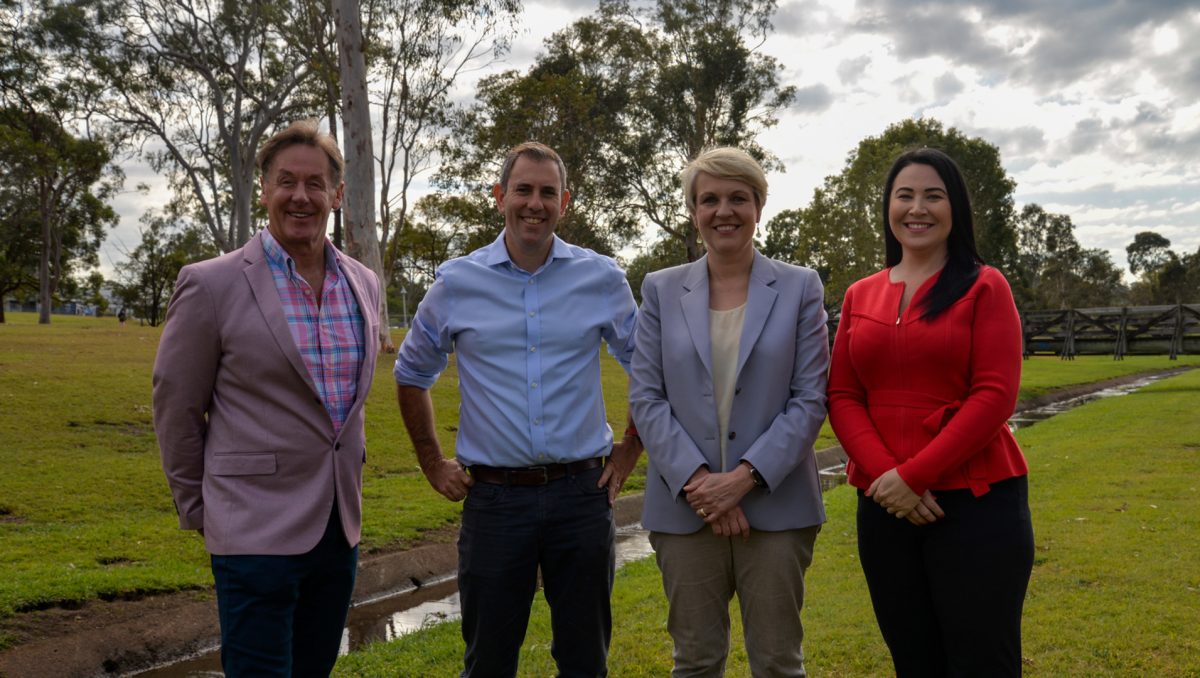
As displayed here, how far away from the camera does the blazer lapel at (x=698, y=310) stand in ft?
10.7

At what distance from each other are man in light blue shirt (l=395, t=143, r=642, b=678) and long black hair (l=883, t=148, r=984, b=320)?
119 cm

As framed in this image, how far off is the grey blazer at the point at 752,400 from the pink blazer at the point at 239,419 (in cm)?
115

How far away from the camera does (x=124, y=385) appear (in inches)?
567

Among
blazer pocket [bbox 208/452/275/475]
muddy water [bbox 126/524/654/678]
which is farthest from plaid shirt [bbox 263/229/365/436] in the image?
muddy water [bbox 126/524/654/678]

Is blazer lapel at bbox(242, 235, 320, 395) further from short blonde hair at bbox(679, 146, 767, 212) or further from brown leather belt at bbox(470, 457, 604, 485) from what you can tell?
short blonde hair at bbox(679, 146, 767, 212)

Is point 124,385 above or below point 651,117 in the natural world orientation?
below

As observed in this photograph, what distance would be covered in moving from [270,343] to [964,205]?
2406mm

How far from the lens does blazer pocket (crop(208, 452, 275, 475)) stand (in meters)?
3.01

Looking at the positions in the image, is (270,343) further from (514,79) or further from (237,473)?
(514,79)

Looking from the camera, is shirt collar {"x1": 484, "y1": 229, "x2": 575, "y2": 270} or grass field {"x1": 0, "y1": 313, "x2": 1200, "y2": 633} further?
grass field {"x1": 0, "y1": 313, "x2": 1200, "y2": 633}

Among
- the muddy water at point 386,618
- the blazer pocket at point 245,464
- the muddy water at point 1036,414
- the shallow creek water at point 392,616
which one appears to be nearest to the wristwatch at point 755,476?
the blazer pocket at point 245,464

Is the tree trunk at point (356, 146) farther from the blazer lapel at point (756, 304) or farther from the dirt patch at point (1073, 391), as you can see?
the blazer lapel at point (756, 304)

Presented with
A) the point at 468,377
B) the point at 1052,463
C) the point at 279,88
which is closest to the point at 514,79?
the point at 279,88

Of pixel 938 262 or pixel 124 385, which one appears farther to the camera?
pixel 124 385
